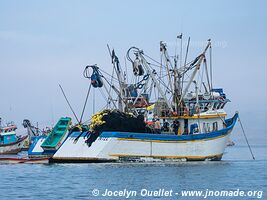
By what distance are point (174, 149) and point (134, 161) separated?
3.00m

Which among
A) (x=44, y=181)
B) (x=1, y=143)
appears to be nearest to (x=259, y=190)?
(x=44, y=181)

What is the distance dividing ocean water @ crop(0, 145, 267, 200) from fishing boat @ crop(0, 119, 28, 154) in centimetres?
3717

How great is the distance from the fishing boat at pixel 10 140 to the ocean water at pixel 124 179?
122 ft

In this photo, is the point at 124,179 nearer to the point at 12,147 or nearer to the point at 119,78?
the point at 119,78

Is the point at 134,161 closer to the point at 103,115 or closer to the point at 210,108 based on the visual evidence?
the point at 103,115

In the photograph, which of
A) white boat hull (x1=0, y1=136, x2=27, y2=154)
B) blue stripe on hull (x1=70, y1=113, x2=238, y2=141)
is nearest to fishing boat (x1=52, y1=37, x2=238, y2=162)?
blue stripe on hull (x1=70, y1=113, x2=238, y2=141)

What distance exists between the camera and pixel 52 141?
164ft

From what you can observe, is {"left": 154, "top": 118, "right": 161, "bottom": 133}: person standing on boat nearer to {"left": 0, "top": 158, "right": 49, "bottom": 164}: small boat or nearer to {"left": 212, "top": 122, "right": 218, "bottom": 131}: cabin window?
{"left": 212, "top": 122, "right": 218, "bottom": 131}: cabin window

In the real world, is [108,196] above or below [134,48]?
below

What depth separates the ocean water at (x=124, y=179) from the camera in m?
31.2

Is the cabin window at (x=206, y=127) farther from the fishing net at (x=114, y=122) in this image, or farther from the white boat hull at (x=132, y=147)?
the fishing net at (x=114, y=122)

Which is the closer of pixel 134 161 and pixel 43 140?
pixel 134 161

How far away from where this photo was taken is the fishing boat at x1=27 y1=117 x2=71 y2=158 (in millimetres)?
49312

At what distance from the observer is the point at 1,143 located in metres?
83.5
